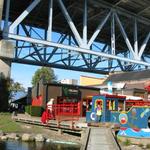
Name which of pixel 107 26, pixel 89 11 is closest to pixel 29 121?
pixel 89 11

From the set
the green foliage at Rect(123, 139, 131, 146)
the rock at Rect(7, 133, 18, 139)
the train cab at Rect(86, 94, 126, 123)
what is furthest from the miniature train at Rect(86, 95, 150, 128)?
the rock at Rect(7, 133, 18, 139)

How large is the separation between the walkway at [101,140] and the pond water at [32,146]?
198 centimetres

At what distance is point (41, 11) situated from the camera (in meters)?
65.5

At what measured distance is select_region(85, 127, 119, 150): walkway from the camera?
20188 millimetres

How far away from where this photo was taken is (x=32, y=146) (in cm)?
2717

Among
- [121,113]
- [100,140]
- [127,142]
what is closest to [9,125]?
[121,113]

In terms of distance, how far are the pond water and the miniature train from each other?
4211 mm

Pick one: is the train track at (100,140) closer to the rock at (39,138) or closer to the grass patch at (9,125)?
the rock at (39,138)

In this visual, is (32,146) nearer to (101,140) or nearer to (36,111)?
(101,140)

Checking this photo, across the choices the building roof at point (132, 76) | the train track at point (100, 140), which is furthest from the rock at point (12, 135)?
the building roof at point (132, 76)

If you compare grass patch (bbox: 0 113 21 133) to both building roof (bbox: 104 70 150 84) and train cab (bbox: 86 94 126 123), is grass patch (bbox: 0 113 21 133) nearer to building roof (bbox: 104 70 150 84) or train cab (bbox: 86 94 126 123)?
train cab (bbox: 86 94 126 123)

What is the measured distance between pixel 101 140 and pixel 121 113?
692 cm

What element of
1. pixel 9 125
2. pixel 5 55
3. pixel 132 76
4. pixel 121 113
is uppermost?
pixel 132 76

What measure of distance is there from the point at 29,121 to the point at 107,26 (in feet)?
132
